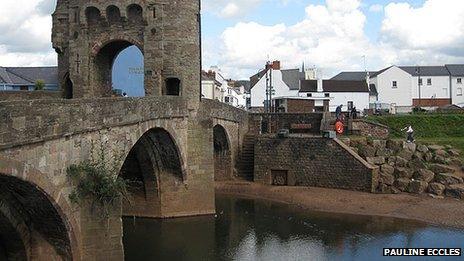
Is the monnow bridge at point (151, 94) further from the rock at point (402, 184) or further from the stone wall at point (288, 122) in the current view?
the stone wall at point (288, 122)

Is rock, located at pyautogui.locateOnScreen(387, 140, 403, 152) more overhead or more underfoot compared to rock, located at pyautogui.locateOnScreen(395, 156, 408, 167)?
more overhead

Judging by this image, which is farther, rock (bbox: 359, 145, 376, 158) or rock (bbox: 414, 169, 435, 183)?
rock (bbox: 359, 145, 376, 158)

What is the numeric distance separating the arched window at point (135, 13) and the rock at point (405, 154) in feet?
59.5

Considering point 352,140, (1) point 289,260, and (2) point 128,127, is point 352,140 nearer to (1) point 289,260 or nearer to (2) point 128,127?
(1) point 289,260

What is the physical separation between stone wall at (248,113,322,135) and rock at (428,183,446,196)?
448 inches

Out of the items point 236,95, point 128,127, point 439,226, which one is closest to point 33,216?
point 128,127

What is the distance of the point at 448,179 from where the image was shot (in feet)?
97.1

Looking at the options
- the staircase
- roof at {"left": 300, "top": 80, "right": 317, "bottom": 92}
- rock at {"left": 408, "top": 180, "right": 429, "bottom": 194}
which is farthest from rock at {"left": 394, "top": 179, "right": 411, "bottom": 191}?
roof at {"left": 300, "top": 80, "right": 317, "bottom": 92}

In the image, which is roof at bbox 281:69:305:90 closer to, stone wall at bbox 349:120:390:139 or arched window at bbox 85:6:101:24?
stone wall at bbox 349:120:390:139

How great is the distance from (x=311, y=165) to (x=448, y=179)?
7711 mm

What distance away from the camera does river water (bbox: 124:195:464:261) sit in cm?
1955

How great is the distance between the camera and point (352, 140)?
33906mm

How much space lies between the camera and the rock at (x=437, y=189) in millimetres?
28797

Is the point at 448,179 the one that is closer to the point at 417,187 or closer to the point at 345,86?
the point at 417,187
